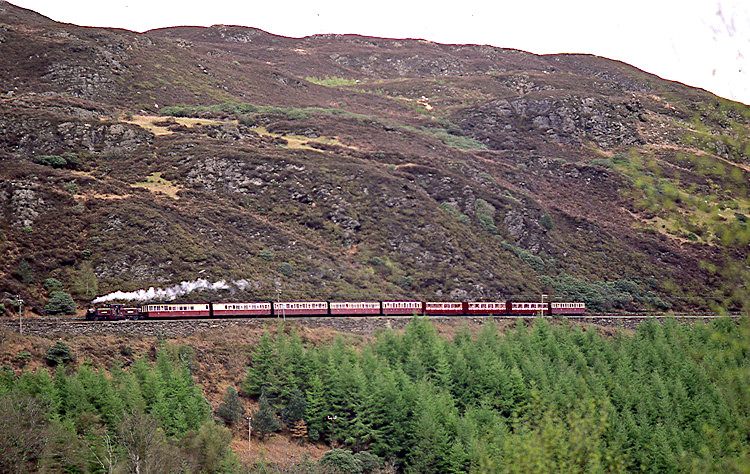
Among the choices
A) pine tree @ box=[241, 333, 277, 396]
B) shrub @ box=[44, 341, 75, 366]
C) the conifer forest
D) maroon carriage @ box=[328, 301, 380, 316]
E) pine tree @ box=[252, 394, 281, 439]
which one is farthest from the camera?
maroon carriage @ box=[328, 301, 380, 316]

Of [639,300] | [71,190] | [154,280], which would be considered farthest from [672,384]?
[71,190]

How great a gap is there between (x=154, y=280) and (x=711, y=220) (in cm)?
6641

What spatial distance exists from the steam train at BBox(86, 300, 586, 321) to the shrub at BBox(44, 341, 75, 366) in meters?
8.19

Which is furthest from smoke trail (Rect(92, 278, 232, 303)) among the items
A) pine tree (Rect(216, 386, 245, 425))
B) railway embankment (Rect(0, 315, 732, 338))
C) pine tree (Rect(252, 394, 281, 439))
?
pine tree (Rect(252, 394, 281, 439))

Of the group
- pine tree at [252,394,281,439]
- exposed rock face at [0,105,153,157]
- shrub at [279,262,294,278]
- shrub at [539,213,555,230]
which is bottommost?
pine tree at [252,394,281,439]

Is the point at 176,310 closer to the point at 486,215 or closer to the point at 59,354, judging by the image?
the point at 59,354

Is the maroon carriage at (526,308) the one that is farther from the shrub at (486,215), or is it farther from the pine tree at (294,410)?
the pine tree at (294,410)

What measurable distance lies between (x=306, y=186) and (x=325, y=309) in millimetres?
33179

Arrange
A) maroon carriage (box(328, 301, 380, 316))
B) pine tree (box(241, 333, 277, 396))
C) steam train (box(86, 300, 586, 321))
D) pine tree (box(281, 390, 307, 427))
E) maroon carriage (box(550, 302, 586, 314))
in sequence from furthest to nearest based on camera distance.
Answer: maroon carriage (box(550, 302, 586, 314)) → maroon carriage (box(328, 301, 380, 316)) → steam train (box(86, 300, 586, 321)) → pine tree (box(241, 333, 277, 396)) → pine tree (box(281, 390, 307, 427))

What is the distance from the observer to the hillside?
253ft

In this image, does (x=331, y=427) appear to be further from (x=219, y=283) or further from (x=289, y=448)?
(x=219, y=283)

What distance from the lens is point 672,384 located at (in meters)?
58.3

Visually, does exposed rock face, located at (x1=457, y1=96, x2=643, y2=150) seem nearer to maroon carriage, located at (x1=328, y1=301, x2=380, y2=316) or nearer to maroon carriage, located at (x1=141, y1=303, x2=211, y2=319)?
maroon carriage, located at (x1=328, y1=301, x2=380, y2=316)

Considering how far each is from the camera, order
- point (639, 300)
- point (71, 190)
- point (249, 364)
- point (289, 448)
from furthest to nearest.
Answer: point (639, 300) < point (71, 190) < point (249, 364) < point (289, 448)
